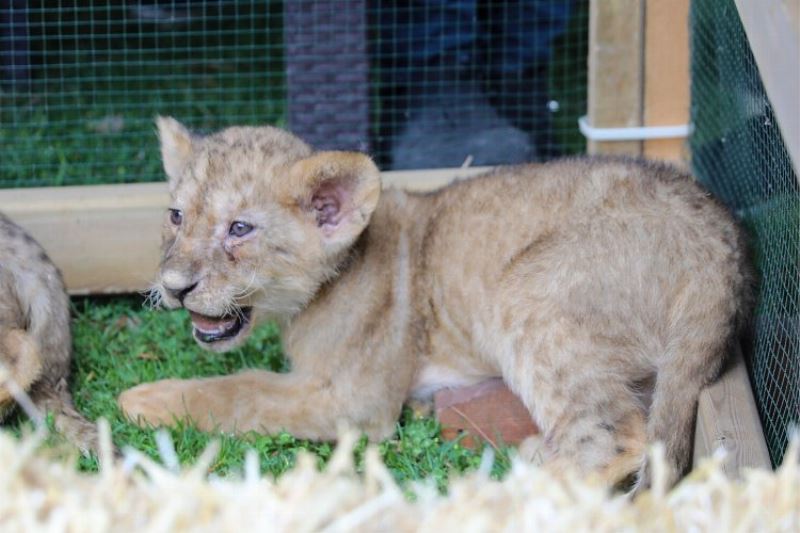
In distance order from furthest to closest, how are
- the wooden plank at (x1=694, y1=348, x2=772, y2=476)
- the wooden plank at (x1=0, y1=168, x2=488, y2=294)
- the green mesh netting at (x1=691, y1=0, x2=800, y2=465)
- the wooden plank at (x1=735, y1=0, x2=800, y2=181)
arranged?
the wooden plank at (x1=0, y1=168, x2=488, y2=294) < the green mesh netting at (x1=691, y1=0, x2=800, y2=465) < the wooden plank at (x1=694, y1=348, x2=772, y2=476) < the wooden plank at (x1=735, y1=0, x2=800, y2=181)

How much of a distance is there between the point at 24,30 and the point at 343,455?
5365 millimetres

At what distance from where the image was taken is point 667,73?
5.89 metres

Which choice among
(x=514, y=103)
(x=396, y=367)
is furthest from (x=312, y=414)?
(x=514, y=103)

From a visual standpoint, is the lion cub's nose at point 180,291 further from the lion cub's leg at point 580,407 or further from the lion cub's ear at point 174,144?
the lion cub's leg at point 580,407

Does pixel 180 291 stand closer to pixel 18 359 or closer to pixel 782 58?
pixel 18 359

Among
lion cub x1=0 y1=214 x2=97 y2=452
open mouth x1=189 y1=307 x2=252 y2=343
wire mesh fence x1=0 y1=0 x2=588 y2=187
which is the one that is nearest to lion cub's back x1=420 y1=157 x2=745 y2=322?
open mouth x1=189 y1=307 x2=252 y2=343

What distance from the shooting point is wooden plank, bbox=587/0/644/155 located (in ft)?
19.0

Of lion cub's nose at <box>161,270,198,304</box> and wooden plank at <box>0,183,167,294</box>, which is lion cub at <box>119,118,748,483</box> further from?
wooden plank at <box>0,183,167,294</box>

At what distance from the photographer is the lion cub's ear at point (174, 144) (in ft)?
16.0

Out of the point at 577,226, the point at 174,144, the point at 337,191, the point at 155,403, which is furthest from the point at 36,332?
the point at 577,226

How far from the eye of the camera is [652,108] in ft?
19.4

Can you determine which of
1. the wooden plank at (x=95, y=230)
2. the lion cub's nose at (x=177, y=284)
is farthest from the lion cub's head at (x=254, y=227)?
the wooden plank at (x=95, y=230)

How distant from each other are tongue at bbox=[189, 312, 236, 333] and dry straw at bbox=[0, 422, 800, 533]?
6.96ft

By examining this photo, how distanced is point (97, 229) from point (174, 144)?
38.1 inches
